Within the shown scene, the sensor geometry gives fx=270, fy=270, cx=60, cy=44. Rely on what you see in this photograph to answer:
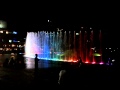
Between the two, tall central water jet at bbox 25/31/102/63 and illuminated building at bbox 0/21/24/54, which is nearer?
tall central water jet at bbox 25/31/102/63

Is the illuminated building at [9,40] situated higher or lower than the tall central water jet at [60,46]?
higher

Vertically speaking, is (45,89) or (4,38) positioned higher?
(4,38)

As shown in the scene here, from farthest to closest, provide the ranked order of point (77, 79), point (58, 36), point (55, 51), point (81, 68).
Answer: point (58, 36)
point (55, 51)
point (81, 68)
point (77, 79)

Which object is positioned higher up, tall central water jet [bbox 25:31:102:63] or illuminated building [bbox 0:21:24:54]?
illuminated building [bbox 0:21:24:54]

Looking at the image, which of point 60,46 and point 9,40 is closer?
point 60,46

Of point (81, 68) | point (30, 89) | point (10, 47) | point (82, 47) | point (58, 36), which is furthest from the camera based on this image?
point (10, 47)

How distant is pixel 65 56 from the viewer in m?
37.7

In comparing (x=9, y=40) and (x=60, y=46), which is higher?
(x=9, y=40)

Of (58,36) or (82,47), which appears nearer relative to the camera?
(82,47)

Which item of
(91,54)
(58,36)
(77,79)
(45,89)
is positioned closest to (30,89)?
(45,89)

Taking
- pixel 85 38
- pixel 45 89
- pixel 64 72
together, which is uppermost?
pixel 85 38

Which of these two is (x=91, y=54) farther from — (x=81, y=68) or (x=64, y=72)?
(x=64, y=72)

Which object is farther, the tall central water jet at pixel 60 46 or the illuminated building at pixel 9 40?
the illuminated building at pixel 9 40

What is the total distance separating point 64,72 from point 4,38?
112 metres
